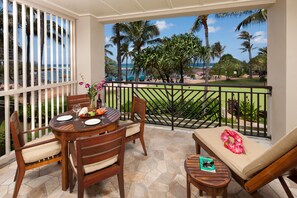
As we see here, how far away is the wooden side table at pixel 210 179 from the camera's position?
130 centimetres

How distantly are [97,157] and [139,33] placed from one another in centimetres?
1394

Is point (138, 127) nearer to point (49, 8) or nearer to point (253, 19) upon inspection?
point (49, 8)

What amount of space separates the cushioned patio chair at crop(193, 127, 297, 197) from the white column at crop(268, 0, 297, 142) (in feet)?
3.51

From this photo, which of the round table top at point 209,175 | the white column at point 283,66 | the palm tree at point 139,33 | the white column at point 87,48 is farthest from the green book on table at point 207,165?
the palm tree at point 139,33

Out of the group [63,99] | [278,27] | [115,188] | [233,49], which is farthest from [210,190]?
[233,49]

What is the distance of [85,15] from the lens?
377cm

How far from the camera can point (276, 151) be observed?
3.93 feet

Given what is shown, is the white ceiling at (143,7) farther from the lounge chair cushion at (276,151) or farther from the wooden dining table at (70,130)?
the lounge chair cushion at (276,151)

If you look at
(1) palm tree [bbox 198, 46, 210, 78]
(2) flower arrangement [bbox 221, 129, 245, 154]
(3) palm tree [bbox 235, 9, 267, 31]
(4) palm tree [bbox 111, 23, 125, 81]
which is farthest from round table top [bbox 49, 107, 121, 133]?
(4) palm tree [bbox 111, 23, 125, 81]

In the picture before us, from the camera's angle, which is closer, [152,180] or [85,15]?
[152,180]

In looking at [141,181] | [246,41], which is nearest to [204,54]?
[246,41]

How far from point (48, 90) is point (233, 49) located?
47.2 feet

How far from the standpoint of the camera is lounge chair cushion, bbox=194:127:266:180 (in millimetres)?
1576

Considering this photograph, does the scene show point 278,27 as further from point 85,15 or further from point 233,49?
point 233,49
